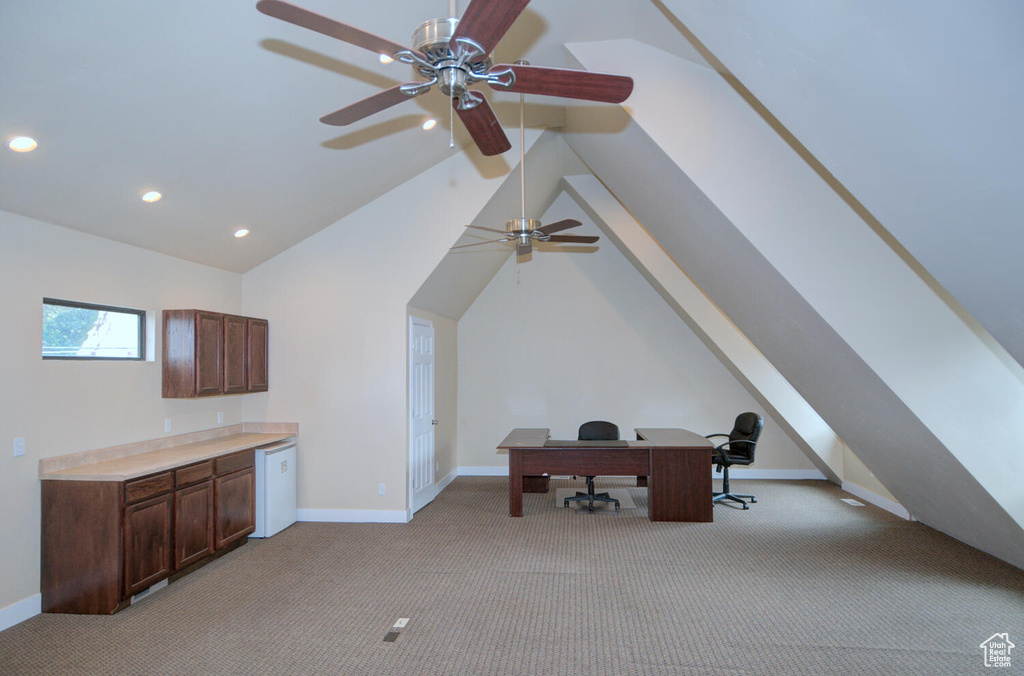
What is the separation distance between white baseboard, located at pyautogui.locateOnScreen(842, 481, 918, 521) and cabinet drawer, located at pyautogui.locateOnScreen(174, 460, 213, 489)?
6.58 meters

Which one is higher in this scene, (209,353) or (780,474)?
(209,353)

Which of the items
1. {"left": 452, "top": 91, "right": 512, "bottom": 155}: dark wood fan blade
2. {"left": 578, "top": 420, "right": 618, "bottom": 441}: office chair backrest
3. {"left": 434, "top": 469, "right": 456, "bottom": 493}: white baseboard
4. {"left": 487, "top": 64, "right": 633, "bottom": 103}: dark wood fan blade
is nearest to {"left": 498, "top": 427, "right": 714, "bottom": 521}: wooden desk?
{"left": 578, "top": 420, "right": 618, "bottom": 441}: office chair backrest

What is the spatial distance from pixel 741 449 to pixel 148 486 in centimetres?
584

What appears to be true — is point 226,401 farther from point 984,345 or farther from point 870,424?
point 984,345

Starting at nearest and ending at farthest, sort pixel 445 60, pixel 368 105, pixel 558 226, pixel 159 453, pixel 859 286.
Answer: pixel 445 60
pixel 368 105
pixel 859 286
pixel 159 453
pixel 558 226

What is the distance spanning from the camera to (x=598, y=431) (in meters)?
7.36

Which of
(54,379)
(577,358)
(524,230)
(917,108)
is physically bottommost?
(54,379)

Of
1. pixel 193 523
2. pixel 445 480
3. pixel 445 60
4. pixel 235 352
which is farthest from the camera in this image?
pixel 445 480

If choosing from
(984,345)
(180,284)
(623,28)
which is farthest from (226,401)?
(984,345)

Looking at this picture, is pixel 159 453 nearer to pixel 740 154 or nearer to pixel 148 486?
pixel 148 486

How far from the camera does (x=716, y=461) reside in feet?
22.6

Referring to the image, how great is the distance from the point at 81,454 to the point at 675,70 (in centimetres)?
491

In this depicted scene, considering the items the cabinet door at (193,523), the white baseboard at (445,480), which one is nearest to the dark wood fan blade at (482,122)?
the cabinet door at (193,523)

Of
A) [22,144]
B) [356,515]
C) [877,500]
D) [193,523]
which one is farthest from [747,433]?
[22,144]
